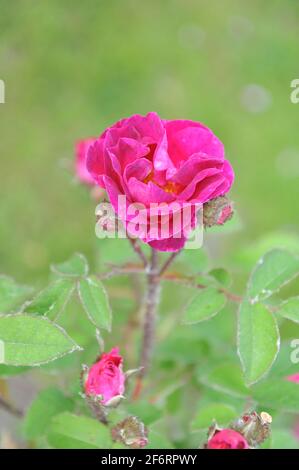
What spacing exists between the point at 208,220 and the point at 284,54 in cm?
136

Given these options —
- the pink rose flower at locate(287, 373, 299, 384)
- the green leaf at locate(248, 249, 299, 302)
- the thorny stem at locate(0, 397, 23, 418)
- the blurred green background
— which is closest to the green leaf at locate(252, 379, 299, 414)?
the pink rose flower at locate(287, 373, 299, 384)

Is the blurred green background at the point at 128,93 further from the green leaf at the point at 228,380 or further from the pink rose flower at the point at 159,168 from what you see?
the pink rose flower at the point at 159,168

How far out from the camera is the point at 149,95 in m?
1.71

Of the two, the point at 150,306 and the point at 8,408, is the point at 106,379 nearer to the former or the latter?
the point at 150,306

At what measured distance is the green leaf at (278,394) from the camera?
683mm

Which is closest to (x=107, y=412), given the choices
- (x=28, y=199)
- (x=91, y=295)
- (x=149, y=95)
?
(x=91, y=295)

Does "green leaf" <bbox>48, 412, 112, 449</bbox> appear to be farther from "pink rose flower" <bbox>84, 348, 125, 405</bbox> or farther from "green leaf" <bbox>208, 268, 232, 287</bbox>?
"green leaf" <bbox>208, 268, 232, 287</bbox>

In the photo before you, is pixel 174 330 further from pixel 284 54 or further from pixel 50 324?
pixel 284 54

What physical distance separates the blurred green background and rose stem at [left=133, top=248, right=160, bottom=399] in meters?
0.68

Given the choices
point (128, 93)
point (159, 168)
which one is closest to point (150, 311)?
point (159, 168)

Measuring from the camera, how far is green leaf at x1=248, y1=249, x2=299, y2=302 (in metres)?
0.67

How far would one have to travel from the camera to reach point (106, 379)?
1.99ft

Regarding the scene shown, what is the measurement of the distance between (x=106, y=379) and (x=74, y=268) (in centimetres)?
14

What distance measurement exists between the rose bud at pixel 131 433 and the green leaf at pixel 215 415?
3.8 inches
